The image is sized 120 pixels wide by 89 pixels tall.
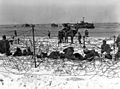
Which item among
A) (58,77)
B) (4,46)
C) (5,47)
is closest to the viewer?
(58,77)

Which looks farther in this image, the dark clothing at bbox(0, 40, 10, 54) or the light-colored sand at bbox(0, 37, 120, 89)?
the dark clothing at bbox(0, 40, 10, 54)

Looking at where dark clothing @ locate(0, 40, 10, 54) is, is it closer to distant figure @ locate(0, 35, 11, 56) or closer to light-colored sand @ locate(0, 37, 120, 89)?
distant figure @ locate(0, 35, 11, 56)

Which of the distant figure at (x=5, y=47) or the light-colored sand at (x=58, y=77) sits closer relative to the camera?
the light-colored sand at (x=58, y=77)

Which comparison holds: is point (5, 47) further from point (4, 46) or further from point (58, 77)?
point (58, 77)

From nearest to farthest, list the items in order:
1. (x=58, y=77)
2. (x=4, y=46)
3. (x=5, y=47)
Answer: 1. (x=58, y=77)
2. (x=5, y=47)
3. (x=4, y=46)

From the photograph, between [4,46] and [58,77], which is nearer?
[58,77]

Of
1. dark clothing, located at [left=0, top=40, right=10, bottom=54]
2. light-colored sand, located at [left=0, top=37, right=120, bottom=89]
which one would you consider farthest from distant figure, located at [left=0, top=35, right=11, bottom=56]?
light-colored sand, located at [left=0, top=37, right=120, bottom=89]

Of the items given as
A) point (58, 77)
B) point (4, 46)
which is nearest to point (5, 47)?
point (4, 46)

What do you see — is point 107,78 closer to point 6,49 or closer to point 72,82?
point 72,82

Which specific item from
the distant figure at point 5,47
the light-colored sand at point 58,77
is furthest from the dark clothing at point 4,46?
the light-colored sand at point 58,77

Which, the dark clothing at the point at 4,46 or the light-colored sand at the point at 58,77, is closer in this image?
the light-colored sand at the point at 58,77

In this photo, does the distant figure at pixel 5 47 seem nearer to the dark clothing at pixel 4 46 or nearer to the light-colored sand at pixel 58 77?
the dark clothing at pixel 4 46

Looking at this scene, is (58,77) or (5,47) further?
(5,47)

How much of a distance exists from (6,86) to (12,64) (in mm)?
3944
